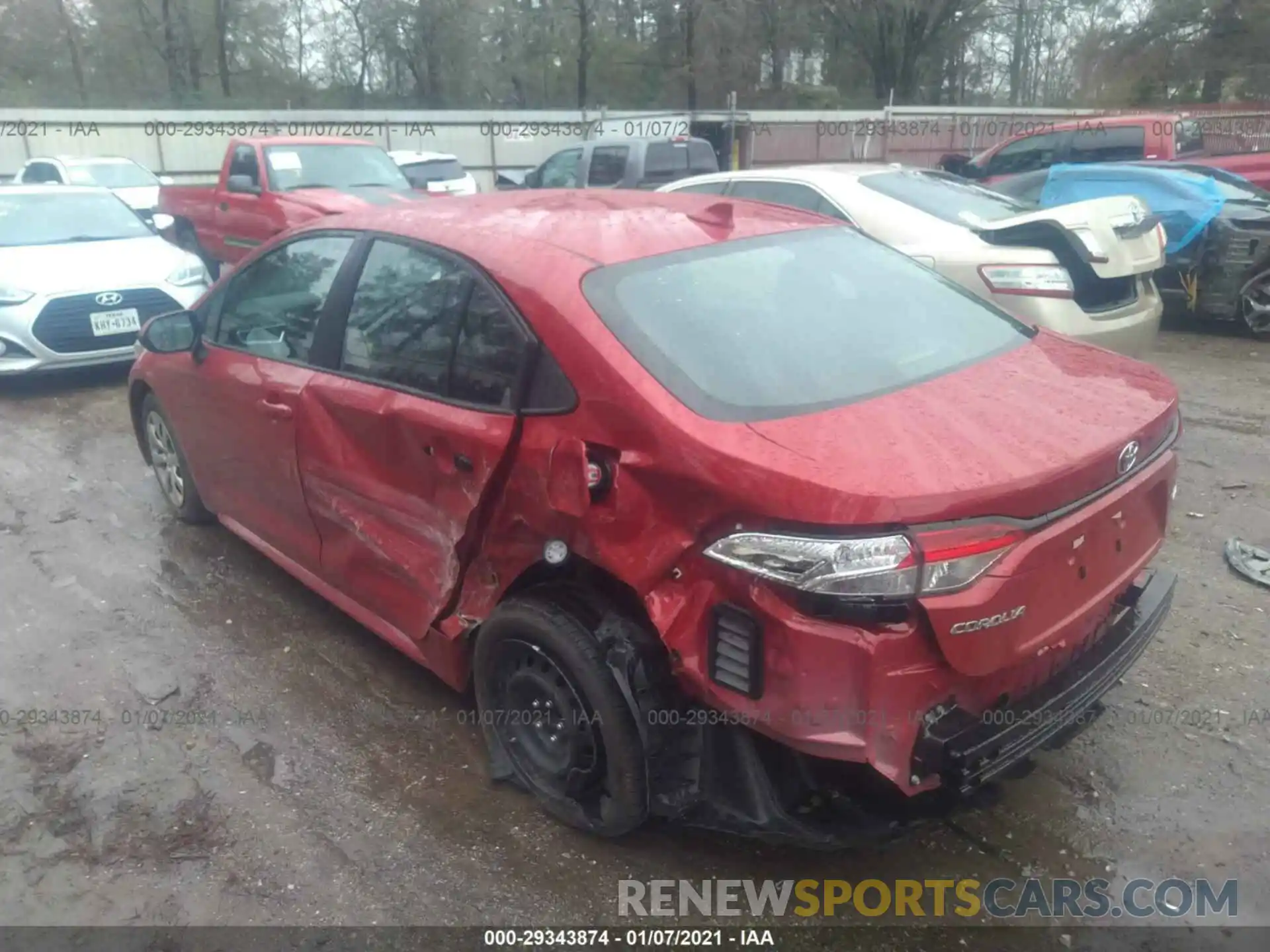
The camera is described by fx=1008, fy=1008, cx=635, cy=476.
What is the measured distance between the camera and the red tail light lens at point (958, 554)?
2.16 m

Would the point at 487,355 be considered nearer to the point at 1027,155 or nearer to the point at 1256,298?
the point at 1256,298

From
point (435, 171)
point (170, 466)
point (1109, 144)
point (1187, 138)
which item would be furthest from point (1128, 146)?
point (170, 466)

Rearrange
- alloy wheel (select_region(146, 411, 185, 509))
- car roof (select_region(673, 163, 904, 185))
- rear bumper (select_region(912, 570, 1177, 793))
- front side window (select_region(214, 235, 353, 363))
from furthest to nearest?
1. car roof (select_region(673, 163, 904, 185))
2. alloy wheel (select_region(146, 411, 185, 509))
3. front side window (select_region(214, 235, 353, 363))
4. rear bumper (select_region(912, 570, 1177, 793))

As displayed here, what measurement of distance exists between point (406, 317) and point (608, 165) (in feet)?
35.8

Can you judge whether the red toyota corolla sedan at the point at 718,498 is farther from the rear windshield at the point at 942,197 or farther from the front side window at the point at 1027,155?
the front side window at the point at 1027,155

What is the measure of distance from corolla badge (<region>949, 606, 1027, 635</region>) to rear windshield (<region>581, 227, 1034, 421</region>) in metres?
0.65

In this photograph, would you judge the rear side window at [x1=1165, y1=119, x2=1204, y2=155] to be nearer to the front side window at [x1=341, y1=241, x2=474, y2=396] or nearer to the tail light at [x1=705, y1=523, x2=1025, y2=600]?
→ the front side window at [x1=341, y1=241, x2=474, y2=396]

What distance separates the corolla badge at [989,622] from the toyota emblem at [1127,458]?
1.76ft

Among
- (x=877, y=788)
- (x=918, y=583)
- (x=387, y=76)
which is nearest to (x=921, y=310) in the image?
(x=918, y=583)

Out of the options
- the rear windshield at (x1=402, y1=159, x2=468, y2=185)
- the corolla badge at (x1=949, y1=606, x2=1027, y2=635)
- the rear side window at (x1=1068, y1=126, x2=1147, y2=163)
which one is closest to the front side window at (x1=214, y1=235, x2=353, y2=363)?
the corolla badge at (x1=949, y1=606, x2=1027, y2=635)

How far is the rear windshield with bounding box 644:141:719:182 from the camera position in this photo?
43.6 feet

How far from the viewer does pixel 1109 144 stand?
38.1 feet

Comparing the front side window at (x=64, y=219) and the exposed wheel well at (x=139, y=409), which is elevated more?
the front side window at (x=64, y=219)

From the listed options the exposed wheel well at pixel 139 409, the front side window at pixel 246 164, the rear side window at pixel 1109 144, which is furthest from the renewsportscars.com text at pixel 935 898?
the rear side window at pixel 1109 144
